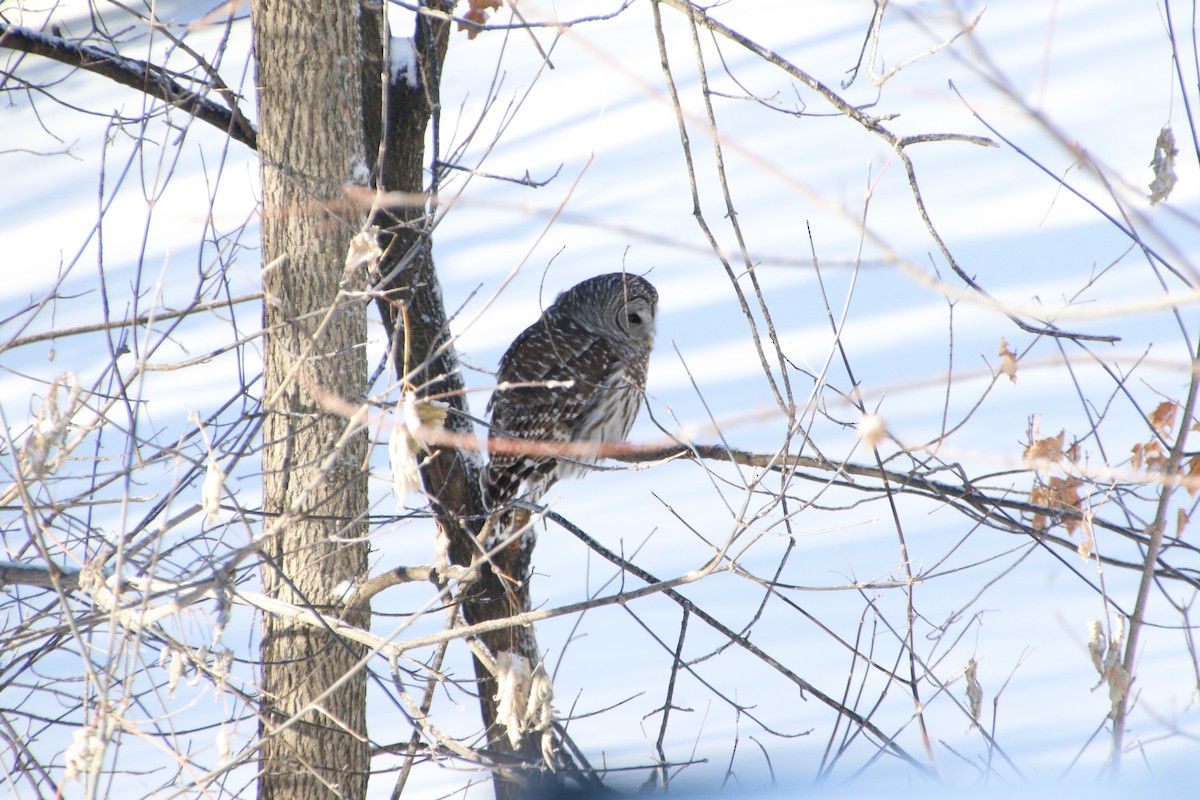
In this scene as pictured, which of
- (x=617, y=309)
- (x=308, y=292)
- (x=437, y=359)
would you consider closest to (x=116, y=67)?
(x=308, y=292)

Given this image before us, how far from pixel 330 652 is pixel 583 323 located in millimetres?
2122

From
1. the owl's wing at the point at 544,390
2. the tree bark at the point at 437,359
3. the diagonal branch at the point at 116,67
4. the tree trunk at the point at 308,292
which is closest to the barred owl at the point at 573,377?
the owl's wing at the point at 544,390

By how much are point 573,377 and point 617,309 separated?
43cm

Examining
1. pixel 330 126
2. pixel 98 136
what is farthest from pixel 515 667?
pixel 98 136

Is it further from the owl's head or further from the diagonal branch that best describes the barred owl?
the diagonal branch

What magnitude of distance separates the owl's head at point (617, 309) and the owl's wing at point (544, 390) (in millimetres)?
163

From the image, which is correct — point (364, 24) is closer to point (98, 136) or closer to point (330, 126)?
point (330, 126)

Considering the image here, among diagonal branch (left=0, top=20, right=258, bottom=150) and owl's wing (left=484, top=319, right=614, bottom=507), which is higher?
diagonal branch (left=0, top=20, right=258, bottom=150)

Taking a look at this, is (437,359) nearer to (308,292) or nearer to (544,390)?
(308,292)

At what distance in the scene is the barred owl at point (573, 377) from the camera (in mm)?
4344

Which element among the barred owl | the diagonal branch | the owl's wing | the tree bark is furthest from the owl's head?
the diagonal branch

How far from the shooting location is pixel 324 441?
302 centimetres

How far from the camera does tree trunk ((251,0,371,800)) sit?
2992 mm

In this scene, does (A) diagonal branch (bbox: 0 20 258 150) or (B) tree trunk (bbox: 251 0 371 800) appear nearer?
(B) tree trunk (bbox: 251 0 371 800)
